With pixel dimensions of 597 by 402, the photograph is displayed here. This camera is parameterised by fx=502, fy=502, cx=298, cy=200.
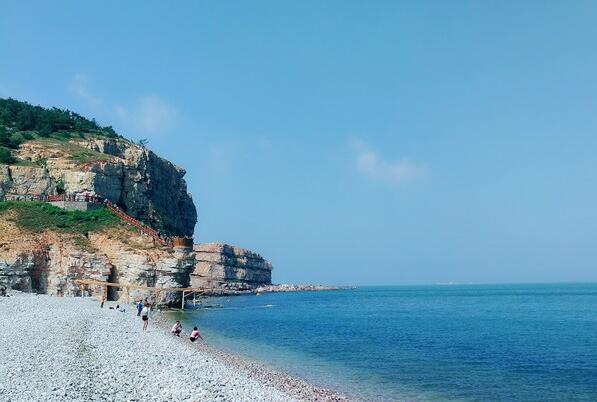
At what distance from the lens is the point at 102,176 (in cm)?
7262

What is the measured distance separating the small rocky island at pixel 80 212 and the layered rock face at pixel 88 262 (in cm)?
10

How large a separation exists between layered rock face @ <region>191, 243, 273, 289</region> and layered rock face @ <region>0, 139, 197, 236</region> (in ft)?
134

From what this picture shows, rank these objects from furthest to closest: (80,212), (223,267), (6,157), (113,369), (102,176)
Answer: (223,267) → (102,176) → (6,157) → (80,212) → (113,369)

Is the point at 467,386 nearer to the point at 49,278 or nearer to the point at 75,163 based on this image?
the point at 49,278

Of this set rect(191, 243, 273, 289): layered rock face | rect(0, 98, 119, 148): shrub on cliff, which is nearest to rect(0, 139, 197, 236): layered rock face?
rect(0, 98, 119, 148): shrub on cliff

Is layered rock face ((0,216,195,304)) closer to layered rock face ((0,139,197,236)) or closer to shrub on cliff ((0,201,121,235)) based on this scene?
shrub on cliff ((0,201,121,235))

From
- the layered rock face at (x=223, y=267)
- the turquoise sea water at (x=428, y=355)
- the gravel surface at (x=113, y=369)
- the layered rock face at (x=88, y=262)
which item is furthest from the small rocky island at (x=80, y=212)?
the layered rock face at (x=223, y=267)

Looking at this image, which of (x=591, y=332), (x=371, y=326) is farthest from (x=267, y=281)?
(x=591, y=332)

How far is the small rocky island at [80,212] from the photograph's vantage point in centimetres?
5381

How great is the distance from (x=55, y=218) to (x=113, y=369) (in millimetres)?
47842

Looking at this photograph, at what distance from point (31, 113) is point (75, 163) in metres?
29.1

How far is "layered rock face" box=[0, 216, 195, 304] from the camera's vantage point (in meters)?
51.2

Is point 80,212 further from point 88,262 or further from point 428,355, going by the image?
point 428,355

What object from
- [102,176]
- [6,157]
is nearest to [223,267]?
[102,176]
